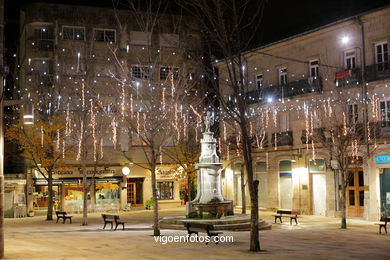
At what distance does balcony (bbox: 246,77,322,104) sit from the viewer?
32.8 metres

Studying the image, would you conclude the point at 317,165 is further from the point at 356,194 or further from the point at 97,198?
the point at 97,198

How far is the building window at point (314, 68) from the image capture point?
1319 inches

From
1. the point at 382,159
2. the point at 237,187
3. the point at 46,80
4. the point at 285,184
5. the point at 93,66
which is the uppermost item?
the point at 93,66

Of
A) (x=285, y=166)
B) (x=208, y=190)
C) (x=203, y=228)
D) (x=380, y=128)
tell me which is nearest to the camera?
(x=203, y=228)

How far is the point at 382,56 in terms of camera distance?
29469mm

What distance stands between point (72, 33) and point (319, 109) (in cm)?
1942

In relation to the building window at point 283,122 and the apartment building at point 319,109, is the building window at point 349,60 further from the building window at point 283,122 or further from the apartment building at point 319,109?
the building window at point 283,122

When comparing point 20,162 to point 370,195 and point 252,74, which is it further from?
point 370,195

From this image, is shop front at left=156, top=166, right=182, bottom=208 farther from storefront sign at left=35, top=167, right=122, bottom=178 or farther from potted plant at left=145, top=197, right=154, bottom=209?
storefront sign at left=35, top=167, right=122, bottom=178

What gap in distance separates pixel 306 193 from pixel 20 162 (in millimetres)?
21584

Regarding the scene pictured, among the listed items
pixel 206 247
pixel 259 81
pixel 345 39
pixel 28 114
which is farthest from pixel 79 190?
pixel 28 114

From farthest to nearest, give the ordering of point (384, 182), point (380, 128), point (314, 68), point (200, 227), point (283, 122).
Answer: point (283, 122) → point (314, 68) → point (384, 182) → point (380, 128) → point (200, 227)

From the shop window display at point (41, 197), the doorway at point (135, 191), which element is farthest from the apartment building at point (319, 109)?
the shop window display at point (41, 197)

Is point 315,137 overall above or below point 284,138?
below
